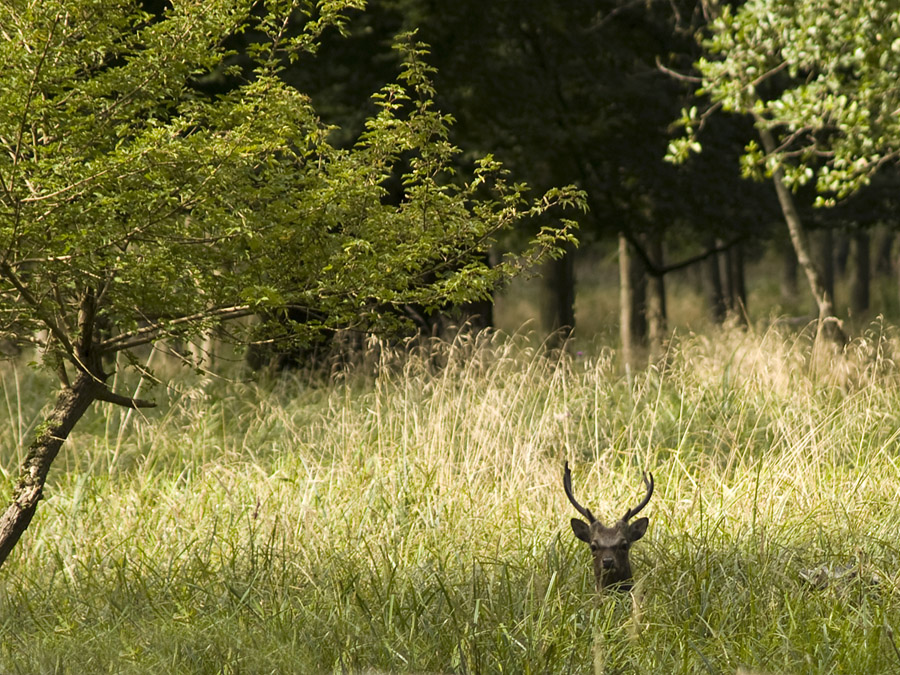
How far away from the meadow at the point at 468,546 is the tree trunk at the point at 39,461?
54cm

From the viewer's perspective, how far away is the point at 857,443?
709 cm

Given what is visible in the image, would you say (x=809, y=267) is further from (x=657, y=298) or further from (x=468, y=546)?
(x=657, y=298)

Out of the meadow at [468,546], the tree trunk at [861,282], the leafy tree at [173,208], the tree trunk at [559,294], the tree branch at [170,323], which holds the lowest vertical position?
the meadow at [468,546]

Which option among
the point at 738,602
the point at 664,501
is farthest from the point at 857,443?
the point at 738,602

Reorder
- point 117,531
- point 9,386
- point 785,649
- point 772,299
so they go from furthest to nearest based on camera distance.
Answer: point 772,299
point 9,386
point 117,531
point 785,649

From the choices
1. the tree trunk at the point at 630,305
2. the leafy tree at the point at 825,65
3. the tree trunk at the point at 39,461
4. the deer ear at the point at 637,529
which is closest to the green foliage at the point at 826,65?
the leafy tree at the point at 825,65

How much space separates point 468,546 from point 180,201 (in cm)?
245

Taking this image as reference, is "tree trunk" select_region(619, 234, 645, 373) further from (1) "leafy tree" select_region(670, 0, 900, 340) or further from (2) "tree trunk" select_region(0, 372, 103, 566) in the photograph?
(2) "tree trunk" select_region(0, 372, 103, 566)

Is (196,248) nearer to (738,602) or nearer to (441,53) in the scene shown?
(738,602)

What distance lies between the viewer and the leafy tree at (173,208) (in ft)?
13.3

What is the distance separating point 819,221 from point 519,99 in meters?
5.11

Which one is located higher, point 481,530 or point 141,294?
point 141,294

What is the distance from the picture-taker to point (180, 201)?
4.42 m

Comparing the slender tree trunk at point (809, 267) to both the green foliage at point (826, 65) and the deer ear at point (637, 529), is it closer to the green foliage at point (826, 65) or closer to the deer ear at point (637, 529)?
the green foliage at point (826, 65)
